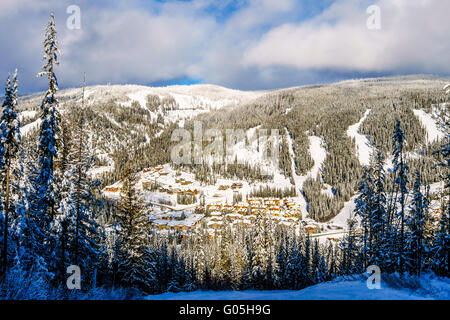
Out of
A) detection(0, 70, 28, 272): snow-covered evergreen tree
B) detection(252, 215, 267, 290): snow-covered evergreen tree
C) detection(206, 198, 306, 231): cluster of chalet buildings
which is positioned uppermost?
detection(0, 70, 28, 272): snow-covered evergreen tree

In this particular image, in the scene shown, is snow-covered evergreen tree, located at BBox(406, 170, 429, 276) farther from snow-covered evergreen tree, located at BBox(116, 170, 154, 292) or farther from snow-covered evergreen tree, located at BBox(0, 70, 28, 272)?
snow-covered evergreen tree, located at BBox(0, 70, 28, 272)

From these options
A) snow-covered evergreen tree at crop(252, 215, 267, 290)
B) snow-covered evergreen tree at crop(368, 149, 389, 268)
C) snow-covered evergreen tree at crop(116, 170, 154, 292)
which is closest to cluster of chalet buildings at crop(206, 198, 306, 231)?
snow-covered evergreen tree at crop(252, 215, 267, 290)

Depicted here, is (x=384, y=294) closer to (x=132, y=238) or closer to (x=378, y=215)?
(x=132, y=238)

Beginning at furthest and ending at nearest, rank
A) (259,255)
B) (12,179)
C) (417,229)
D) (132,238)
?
(259,255) → (417,229) → (132,238) → (12,179)

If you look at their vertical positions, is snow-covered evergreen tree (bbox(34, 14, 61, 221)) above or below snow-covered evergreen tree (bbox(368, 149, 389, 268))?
above

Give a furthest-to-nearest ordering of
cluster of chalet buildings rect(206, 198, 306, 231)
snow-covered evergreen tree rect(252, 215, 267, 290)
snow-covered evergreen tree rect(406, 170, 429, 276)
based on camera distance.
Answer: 1. cluster of chalet buildings rect(206, 198, 306, 231)
2. snow-covered evergreen tree rect(252, 215, 267, 290)
3. snow-covered evergreen tree rect(406, 170, 429, 276)

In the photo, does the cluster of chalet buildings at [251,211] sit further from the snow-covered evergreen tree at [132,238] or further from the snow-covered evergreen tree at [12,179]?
the snow-covered evergreen tree at [12,179]

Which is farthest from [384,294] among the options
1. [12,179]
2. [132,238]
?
[12,179]

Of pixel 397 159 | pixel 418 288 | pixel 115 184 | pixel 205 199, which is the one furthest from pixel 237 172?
pixel 418 288

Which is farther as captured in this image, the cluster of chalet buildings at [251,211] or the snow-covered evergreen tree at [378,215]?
the cluster of chalet buildings at [251,211]

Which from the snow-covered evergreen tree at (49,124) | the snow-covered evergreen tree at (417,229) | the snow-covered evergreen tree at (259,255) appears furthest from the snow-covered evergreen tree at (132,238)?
the snow-covered evergreen tree at (417,229)

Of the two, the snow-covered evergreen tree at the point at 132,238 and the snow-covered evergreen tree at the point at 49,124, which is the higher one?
the snow-covered evergreen tree at the point at 49,124
